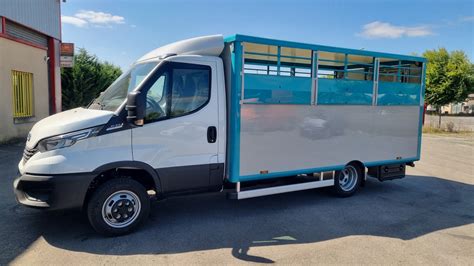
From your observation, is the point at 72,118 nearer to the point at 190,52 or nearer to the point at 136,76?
the point at 136,76

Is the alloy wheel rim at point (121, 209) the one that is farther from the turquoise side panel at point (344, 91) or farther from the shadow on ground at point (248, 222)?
the turquoise side panel at point (344, 91)

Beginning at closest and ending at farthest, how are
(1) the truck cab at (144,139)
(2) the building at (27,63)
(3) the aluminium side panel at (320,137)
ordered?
(1) the truck cab at (144,139) → (3) the aluminium side panel at (320,137) → (2) the building at (27,63)

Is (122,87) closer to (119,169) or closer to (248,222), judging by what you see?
(119,169)

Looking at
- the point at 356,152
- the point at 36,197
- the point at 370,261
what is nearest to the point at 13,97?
the point at 36,197

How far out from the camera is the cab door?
497cm

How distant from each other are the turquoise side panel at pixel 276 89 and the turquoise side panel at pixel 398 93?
6.25 feet

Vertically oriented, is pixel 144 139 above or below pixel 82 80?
below

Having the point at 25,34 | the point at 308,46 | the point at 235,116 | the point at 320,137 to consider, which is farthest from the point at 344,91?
the point at 25,34

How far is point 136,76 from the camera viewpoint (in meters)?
5.35

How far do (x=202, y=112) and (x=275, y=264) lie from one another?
231 centimetres

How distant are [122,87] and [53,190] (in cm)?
175

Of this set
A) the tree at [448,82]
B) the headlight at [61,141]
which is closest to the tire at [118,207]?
the headlight at [61,141]

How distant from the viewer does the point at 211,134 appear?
5422mm

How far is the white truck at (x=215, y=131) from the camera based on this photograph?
4.61m
